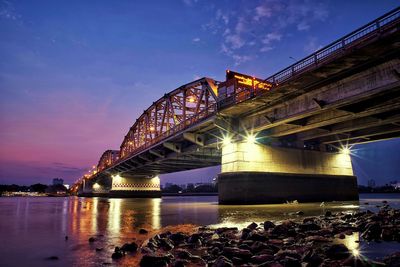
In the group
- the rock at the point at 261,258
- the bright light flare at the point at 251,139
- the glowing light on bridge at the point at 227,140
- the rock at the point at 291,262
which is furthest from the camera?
the glowing light on bridge at the point at 227,140

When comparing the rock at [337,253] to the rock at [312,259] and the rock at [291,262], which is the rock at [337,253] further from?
the rock at [291,262]

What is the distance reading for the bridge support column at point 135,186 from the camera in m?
93.8

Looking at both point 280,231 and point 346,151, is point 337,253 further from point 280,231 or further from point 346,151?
point 346,151

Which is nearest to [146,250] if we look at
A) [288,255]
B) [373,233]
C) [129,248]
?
[129,248]

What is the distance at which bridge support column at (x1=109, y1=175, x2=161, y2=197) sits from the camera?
93819 millimetres

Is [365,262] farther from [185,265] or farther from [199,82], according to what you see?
[199,82]

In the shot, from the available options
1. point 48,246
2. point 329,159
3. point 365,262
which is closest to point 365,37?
point 365,262

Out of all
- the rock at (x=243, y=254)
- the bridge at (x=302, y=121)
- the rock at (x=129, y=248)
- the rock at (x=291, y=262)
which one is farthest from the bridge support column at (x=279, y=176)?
the rock at (x=291, y=262)

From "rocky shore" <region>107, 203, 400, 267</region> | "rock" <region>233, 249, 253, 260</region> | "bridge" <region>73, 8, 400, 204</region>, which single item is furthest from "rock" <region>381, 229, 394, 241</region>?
"bridge" <region>73, 8, 400, 204</region>

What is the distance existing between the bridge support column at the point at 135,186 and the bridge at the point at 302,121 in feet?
156

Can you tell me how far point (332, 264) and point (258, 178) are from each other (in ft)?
85.7

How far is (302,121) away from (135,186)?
79365mm

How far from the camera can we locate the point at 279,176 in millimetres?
32812

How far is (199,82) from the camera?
149 ft
